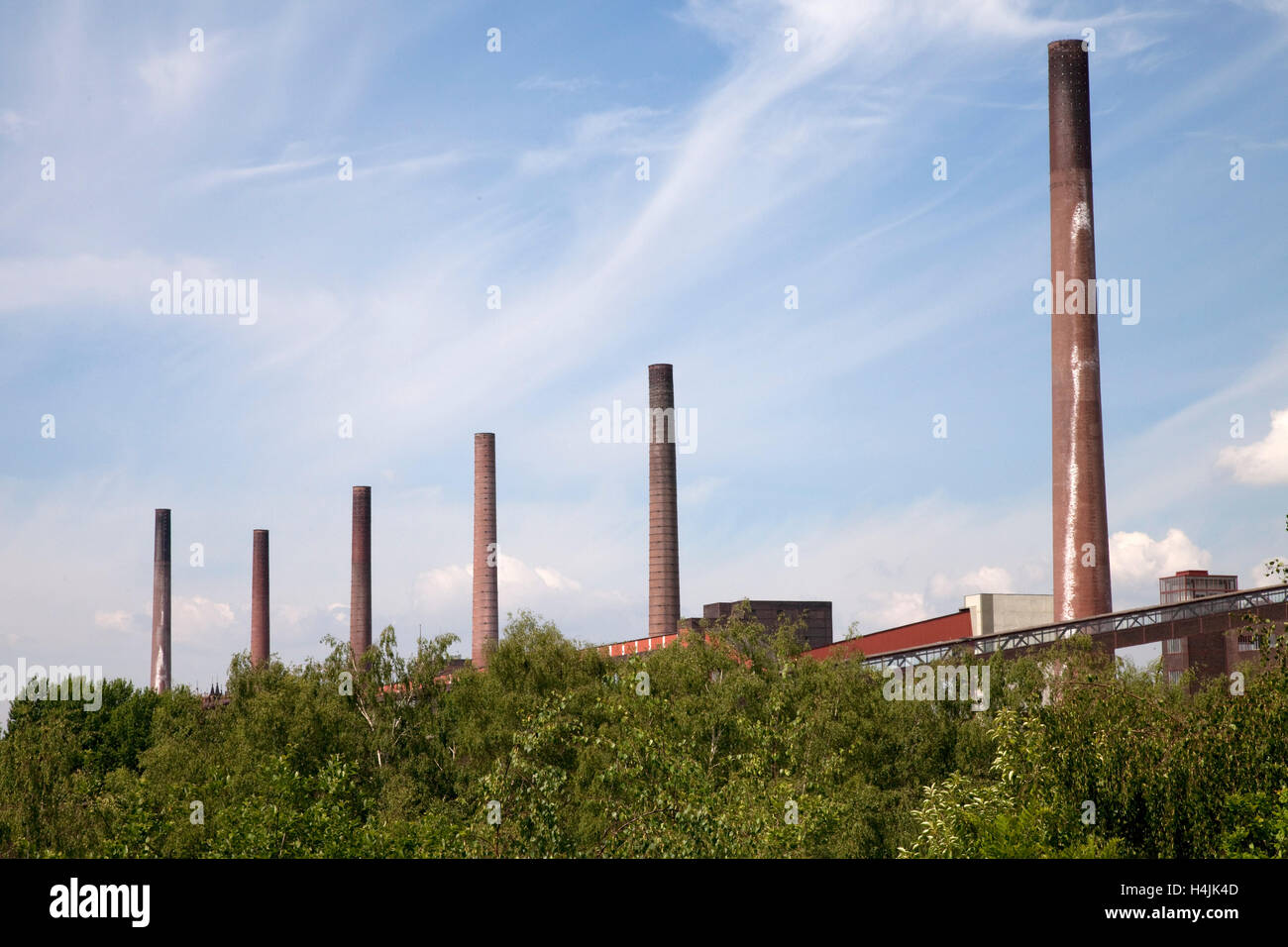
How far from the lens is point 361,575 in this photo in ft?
226

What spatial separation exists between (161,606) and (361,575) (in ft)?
51.1

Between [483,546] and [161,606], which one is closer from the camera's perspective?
[483,546]

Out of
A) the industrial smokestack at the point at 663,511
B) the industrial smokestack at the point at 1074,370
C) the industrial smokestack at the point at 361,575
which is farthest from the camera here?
the industrial smokestack at the point at 361,575

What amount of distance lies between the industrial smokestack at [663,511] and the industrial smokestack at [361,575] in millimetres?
21777

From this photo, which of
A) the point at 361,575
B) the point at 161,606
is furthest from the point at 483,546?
the point at 161,606

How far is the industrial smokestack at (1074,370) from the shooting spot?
131ft

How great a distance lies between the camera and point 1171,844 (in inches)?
600

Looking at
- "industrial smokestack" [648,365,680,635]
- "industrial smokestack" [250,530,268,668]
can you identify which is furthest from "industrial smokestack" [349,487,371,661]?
"industrial smokestack" [648,365,680,635]
